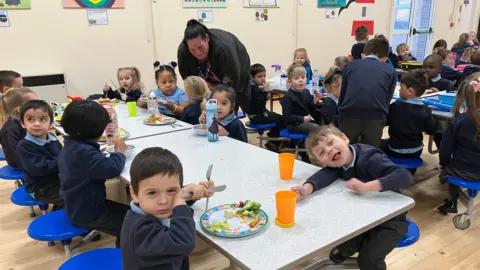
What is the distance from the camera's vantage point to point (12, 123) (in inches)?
108

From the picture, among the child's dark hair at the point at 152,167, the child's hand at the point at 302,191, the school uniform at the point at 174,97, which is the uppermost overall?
the child's dark hair at the point at 152,167

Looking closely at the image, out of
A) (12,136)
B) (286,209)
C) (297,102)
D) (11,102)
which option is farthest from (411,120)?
(11,102)

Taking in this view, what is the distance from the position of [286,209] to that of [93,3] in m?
5.14

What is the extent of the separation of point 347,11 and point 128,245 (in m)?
8.10

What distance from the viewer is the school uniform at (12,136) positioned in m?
2.71

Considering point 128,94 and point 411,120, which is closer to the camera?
point 411,120

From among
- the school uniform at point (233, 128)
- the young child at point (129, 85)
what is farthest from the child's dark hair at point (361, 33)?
the school uniform at point (233, 128)

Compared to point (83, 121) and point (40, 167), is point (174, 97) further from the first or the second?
point (83, 121)

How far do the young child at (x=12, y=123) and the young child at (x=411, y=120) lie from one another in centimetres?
287

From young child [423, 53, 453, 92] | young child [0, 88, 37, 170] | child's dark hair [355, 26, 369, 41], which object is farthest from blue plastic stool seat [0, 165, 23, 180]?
child's dark hair [355, 26, 369, 41]

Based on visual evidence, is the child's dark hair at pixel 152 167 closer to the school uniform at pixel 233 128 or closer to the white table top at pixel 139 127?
the white table top at pixel 139 127

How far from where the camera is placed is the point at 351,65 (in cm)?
322

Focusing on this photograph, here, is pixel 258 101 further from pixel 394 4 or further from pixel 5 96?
pixel 394 4

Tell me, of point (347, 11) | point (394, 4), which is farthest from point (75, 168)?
point (394, 4)
